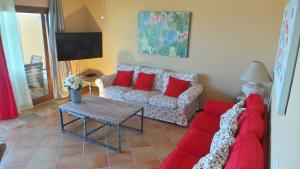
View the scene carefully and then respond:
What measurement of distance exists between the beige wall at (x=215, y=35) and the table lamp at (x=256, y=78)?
480 mm

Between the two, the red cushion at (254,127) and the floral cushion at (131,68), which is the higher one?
the floral cushion at (131,68)

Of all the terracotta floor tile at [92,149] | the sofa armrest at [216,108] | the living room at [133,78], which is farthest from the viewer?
the sofa armrest at [216,108]

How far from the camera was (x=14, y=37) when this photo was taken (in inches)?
161

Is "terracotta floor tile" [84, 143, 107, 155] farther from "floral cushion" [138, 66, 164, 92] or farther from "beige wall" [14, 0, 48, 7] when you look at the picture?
"beige wall" [14, 0, 48, 7]

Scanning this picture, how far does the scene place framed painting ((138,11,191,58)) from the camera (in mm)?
4375

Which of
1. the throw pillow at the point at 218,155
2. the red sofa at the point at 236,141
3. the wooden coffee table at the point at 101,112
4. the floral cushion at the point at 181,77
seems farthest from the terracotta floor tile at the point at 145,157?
the floral cushion at the point at 181,77

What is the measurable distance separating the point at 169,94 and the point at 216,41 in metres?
1.33

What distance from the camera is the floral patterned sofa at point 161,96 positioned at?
12.9 ft

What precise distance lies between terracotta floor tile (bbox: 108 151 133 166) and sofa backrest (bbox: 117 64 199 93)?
1.71 meters

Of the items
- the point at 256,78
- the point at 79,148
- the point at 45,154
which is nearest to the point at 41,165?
the point at 45,154

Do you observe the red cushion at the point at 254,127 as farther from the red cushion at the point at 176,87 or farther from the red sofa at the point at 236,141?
the red cushion at the point at 176,87

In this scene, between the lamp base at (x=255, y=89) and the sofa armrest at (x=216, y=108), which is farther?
the lamp base at (x=255, y=89)

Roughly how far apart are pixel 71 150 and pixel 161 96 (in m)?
1.81

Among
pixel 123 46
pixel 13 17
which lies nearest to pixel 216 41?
pixel 123 46
